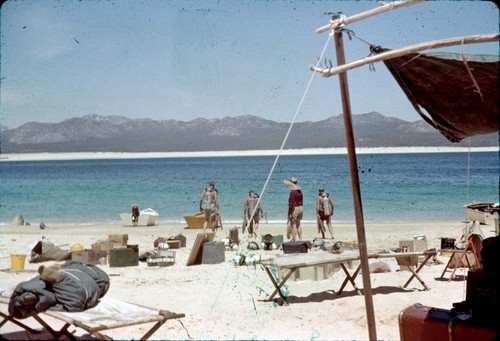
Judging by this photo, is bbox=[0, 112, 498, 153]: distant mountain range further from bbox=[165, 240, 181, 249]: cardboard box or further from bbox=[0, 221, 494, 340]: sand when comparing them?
bbox=[0, 221, 494, 340]: sand

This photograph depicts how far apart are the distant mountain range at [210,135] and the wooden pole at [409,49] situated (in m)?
139

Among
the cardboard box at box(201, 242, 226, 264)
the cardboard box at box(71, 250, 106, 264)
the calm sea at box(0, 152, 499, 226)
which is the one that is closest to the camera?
the cardboard box at box(71, 250, 106, 264)

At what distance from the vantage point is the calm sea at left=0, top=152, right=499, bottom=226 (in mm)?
36031

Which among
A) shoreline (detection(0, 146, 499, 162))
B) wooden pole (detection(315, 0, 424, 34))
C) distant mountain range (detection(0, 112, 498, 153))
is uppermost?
distant mountain range (detection(0, 112, 498, 153))

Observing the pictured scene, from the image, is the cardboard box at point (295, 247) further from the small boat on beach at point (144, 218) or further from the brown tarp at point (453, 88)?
the small boat on beach at point (144, 218)

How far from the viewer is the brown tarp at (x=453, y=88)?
4.59 metres

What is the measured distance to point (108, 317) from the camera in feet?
19.7

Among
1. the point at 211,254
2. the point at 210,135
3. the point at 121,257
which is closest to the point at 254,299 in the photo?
the point at 211,254

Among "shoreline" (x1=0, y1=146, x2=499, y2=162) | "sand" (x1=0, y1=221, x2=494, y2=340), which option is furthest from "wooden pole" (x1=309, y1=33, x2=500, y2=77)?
"shoreline" (x1=0, y1=146, x2=499, y2=162)

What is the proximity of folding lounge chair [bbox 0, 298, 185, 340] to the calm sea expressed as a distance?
18.1m

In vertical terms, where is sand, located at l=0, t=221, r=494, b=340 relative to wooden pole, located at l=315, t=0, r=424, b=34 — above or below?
below

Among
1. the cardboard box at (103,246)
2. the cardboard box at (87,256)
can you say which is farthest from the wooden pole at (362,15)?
the cardboard box at (103,246)

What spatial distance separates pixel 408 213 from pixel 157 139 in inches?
6223

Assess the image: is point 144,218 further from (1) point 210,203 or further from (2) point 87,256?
(2) point 87,256
